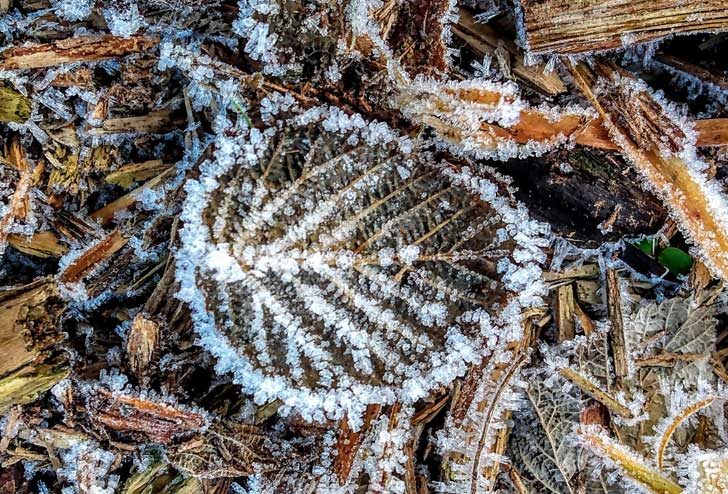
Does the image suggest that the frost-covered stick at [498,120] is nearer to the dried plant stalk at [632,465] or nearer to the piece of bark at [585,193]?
the piece of bark at [585,193]

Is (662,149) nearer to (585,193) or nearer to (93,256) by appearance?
(585,193)

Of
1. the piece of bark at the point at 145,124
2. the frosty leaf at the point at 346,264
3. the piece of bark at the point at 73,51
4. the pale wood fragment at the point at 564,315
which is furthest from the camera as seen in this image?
the pale wood fragment at the point at 564,315

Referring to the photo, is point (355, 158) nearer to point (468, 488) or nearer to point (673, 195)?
point (673, 195)

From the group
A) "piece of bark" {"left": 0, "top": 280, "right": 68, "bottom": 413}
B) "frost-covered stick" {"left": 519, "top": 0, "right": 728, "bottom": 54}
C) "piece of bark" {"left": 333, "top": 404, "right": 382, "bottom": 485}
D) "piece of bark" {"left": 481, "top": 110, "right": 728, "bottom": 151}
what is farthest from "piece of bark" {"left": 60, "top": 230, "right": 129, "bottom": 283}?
"frost-covered stick" {"left": 519, "top": 0, "right": 728, "bottom": 54}

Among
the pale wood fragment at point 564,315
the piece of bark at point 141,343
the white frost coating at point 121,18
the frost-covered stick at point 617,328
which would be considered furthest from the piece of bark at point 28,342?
the frost-covered stick at point 617,328

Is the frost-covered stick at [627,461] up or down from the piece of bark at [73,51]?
up

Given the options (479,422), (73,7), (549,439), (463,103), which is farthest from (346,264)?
(73,7)

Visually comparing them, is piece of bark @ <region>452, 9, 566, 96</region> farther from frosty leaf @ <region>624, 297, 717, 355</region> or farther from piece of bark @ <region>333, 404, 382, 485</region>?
piece of bark @ <region>333, 404, 382, 485</region>

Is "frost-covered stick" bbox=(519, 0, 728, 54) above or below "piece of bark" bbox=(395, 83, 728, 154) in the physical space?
above
